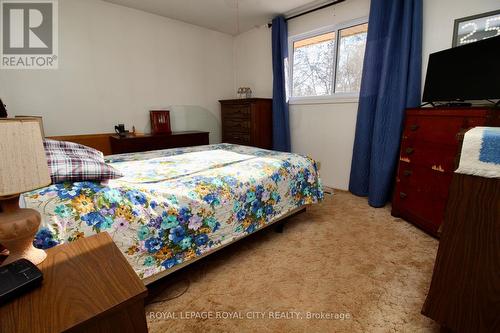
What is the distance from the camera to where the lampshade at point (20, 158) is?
A: 0.56 m

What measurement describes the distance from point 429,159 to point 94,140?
141 inches

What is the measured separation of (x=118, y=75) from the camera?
3.01 m

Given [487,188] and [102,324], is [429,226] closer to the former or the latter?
A: [487,188]

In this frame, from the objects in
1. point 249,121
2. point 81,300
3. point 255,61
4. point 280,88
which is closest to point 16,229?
point 81,300

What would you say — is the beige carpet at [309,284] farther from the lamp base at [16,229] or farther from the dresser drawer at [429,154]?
the lamp base at [16,229]

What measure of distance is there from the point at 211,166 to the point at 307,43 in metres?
2.60

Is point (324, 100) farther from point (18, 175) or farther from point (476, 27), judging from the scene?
point (18, 175)

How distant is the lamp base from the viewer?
638mm

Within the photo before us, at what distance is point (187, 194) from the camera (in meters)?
1.30

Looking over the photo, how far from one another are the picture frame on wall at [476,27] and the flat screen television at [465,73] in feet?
0.95

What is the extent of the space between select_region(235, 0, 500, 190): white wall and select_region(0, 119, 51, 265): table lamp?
2.97m

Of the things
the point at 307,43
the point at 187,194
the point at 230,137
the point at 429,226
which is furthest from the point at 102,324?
the point at 307,43

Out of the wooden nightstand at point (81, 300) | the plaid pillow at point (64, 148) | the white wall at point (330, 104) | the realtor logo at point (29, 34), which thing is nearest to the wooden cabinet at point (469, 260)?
the wooden nightstand at point (81, 300)

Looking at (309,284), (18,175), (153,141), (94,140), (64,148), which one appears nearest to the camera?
(18,175)
